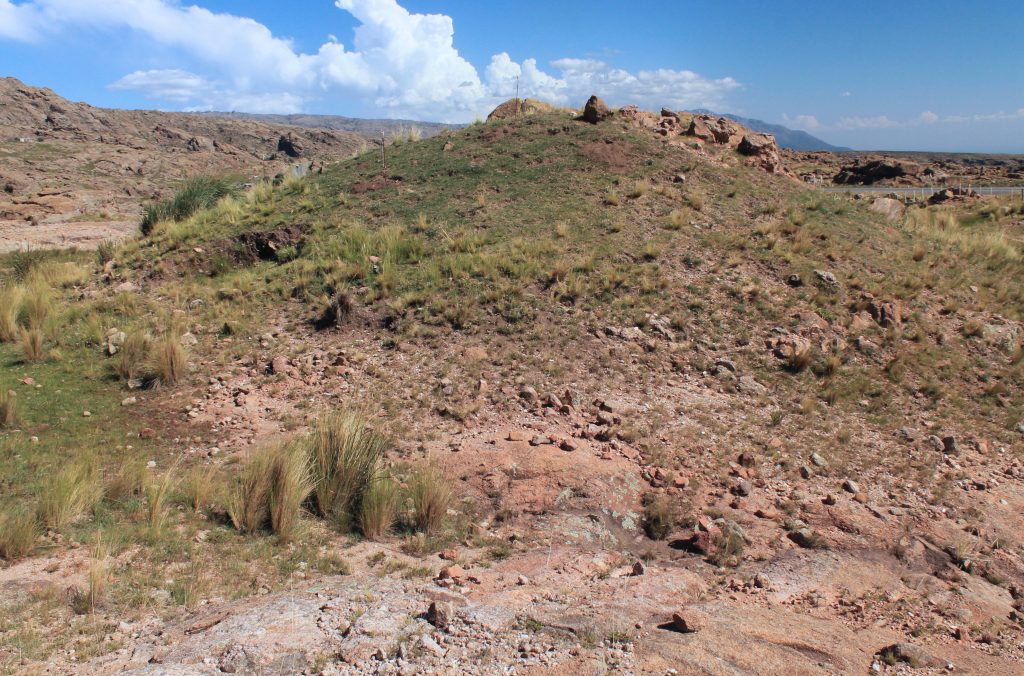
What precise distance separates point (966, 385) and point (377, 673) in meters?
9.61

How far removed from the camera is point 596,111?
55.9 ft

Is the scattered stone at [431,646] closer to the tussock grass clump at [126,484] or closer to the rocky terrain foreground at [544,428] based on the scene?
the rocky terrain foreground at [544,428]

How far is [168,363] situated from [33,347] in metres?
2.56

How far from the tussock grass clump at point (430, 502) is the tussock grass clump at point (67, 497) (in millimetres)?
2837

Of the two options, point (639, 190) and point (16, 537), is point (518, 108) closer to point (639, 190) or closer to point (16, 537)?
point (639, 190)

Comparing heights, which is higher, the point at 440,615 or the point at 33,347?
the point at 33,347

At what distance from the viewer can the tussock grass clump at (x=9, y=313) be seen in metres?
9.60

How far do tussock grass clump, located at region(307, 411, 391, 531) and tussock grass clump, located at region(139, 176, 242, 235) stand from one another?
12.3 meters

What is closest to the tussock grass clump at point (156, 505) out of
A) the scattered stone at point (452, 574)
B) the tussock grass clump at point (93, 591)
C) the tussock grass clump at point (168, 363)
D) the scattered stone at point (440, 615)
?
the tussock grass clump at point (93, 591)

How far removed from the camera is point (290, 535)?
5254mm

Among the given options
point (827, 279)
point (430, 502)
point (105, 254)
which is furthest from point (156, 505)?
point (105, 254)

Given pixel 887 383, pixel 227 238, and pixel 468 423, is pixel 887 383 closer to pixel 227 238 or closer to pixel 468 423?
pixel 468 423

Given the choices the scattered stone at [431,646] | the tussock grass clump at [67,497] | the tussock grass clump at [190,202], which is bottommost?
the scattered stone at [431,646]

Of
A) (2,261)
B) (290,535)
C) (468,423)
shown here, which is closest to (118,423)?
(290,535)
